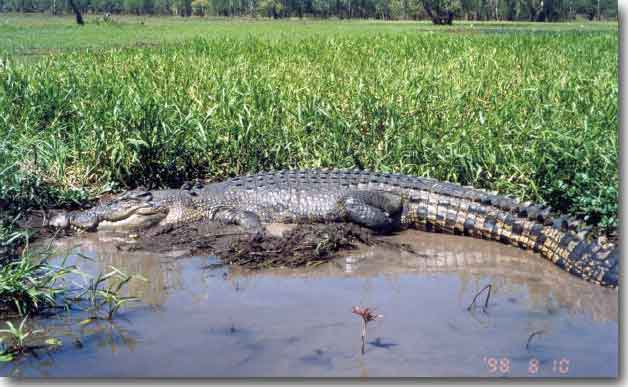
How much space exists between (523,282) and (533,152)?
1.57 metres

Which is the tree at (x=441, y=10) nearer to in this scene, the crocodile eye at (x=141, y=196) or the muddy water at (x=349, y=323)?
the crocodile eye at (x=141, y=196)

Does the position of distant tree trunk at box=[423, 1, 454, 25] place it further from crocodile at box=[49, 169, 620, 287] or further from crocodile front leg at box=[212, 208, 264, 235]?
crocodile front leg at box=[212, 208, 264, 235]

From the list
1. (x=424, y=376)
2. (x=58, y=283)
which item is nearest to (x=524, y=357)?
(x=424, y=376)

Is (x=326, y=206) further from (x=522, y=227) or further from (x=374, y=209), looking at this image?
(x=522, y=227)

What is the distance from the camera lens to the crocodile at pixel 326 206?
540 cm

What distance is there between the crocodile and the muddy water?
1.02ft

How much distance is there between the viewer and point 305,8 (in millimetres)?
71875

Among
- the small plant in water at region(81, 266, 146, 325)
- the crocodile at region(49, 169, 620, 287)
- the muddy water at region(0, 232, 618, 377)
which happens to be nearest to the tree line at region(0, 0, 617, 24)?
the crocodile at region(49, 169, 620, 287)

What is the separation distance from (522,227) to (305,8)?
2718 inches

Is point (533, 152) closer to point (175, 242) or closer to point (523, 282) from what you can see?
point (523, 282)

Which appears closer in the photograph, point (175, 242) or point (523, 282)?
point (523, 282)

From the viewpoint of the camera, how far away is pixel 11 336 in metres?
3.79

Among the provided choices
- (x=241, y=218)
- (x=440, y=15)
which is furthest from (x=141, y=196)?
(x=440, y=15)

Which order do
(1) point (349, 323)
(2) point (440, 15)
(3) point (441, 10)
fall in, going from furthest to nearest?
(2) point (440, 15) < (3) point (441, 10) < (1) point (349, 323)
